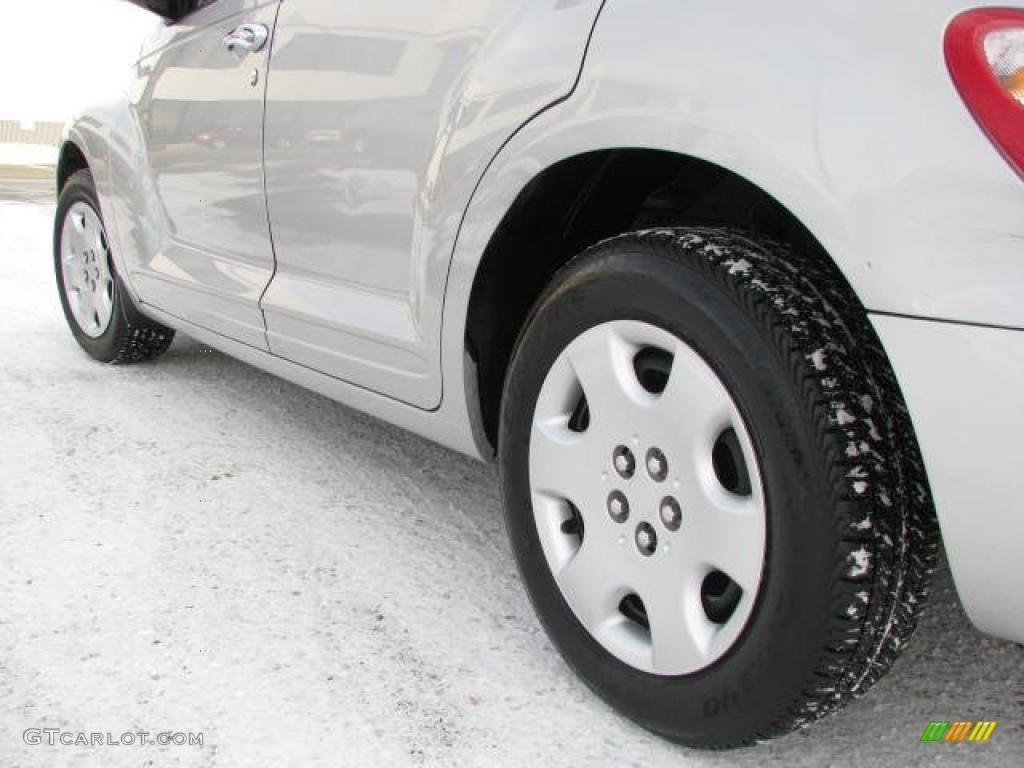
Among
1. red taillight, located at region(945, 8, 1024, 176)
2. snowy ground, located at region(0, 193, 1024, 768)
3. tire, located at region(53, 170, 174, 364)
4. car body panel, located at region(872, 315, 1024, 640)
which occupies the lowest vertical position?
snowy ground, located at region(0, 193, 1024, 768)

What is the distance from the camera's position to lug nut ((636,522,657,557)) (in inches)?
58.6

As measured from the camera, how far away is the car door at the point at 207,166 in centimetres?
240

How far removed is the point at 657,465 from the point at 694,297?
247 millimetres

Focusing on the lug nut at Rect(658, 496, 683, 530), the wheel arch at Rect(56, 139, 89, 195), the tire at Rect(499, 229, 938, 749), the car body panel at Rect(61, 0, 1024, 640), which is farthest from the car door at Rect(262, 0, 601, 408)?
the wheel arch at Rect(56, 139, 89, 195)

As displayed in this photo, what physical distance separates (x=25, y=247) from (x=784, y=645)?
6233mm

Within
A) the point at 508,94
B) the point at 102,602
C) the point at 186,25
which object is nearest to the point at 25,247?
the point at 186,25

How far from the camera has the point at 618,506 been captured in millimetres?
1542

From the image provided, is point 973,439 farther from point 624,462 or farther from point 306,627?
point 306,627

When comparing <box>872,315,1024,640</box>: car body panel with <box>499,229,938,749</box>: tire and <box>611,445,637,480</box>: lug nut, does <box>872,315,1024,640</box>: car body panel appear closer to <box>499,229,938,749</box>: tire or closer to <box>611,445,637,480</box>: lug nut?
<box>499,229,938,749</box>: tire

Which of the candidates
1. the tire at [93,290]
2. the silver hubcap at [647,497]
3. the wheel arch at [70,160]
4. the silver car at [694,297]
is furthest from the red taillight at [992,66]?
the wheel arch at [70,160]

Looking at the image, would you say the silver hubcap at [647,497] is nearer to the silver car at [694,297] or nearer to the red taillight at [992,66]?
the silver car at [694,297]

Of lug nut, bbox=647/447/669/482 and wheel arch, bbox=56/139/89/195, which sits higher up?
wheel arch, bbox=56/139/89/195

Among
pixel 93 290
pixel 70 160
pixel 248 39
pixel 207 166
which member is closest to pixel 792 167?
pixel 248 39

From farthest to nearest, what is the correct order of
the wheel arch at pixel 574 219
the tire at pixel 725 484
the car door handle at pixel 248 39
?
the car door handle at pixel 248 39
the wheel arch at pixel 574 219
the tire at pixel 725 484
